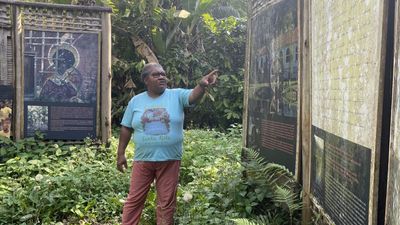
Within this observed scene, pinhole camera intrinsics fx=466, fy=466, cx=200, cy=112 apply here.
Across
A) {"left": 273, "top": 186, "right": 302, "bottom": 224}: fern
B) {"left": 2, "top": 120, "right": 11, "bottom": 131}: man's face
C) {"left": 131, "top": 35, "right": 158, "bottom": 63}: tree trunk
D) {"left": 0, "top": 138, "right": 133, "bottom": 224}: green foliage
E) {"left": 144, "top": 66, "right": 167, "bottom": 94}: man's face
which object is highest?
{"left": 131, "top": 35, "right": 158, "bottom": 63}: tree trunk

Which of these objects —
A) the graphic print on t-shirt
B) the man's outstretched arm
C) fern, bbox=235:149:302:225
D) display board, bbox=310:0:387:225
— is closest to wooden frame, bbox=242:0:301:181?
fern, bbox=235:149:302:225

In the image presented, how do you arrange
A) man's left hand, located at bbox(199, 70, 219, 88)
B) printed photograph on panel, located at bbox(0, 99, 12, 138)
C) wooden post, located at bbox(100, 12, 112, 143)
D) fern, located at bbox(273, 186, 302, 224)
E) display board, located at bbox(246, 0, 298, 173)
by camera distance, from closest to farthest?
fern, located at bbox(273, 186, 302, 224) → display board, located at bbox(246, 0, 298, 173) → man's left hand, located at bbox(199, 70, 219, 88) → printed photograph on panel, located at bbox(0, 99, 12, 138) → wooden post, located at bbox(100, 12, 112, 143)

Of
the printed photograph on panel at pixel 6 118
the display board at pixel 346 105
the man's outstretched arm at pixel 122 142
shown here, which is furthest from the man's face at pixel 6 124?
the display board at pixel 346 105

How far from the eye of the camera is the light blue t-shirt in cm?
418

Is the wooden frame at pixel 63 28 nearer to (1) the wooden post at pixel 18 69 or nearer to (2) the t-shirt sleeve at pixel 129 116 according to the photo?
(1) the wooden post at pixel 18 69

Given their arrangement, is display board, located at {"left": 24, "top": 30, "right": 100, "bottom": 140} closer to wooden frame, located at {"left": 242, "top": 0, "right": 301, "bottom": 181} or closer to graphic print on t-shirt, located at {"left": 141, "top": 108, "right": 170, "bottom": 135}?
wooden frame, located at {"left": 242, "top": 0, "right": 301, "bottom": 181}

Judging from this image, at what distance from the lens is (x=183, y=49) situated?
12.8 meters

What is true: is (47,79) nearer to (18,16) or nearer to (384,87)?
(18,16)

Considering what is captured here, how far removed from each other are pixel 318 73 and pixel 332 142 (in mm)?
604

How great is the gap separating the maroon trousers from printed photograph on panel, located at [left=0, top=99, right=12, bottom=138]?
12.1 ft

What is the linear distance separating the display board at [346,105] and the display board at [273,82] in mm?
518

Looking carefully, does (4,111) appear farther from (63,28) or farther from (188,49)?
(188,49)

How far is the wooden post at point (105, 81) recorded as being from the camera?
7648 millimetres

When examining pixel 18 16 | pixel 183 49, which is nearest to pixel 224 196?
pixel 18 16
